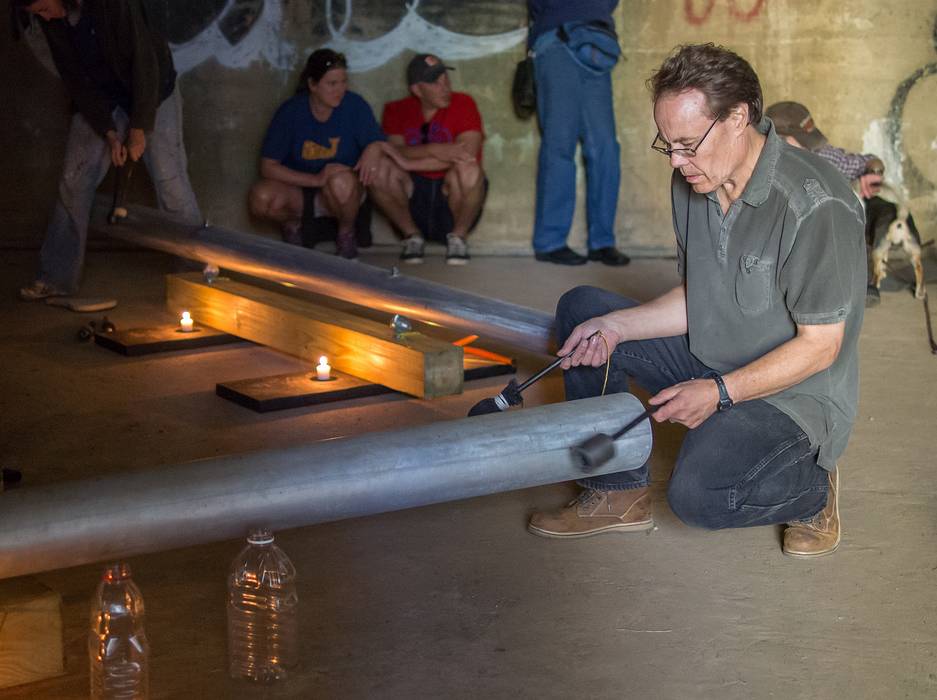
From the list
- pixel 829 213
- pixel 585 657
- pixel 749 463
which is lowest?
pixel 585 657

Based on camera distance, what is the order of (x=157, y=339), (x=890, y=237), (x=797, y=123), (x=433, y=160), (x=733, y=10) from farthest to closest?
(x=733, y=10) → (x=433, y=160) → (x=890, y=237) → (x=797, y=123) → (x=157, y=339)

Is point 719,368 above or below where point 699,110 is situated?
below

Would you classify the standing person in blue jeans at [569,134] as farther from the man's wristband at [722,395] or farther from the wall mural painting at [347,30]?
the man's wristband at [722,395]

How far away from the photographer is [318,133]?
800 cm

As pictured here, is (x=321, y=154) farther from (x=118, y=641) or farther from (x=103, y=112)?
(x=118, y=641)

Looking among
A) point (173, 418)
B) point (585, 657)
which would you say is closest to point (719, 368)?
point (585, 657)

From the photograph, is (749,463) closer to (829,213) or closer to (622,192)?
(829,213)

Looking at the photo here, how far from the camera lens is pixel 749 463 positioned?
3020mm

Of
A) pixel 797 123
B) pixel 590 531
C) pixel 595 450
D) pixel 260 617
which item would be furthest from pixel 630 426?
pixel 797 123

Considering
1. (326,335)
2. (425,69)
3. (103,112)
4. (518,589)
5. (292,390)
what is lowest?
(518,589)

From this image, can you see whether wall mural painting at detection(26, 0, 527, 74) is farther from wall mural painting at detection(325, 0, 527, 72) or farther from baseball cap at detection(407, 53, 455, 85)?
baseball cap at detection(407, 53, 455, 85)

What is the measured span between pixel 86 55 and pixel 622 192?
4.05 m

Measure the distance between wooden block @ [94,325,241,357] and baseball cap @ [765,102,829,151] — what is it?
115 inches

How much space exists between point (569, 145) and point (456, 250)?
40.2 inches
